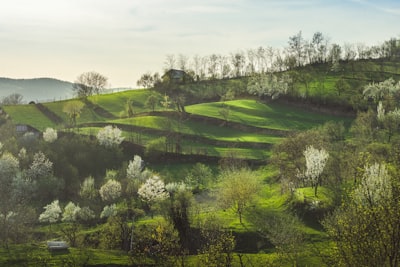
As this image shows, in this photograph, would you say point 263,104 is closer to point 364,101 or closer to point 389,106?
point 364,101

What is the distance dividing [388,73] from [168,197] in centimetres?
14336

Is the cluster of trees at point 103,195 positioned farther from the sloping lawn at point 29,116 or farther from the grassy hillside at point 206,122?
the grassy hillside at point 206,122

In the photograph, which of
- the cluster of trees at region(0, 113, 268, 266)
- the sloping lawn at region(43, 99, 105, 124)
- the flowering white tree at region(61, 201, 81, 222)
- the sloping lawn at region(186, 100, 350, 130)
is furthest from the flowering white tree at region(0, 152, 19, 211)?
the sloping lawn at region(186, 100, 350, 130)

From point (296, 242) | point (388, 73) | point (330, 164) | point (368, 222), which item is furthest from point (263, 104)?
point (368, 222)

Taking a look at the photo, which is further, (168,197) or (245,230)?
(168,197)

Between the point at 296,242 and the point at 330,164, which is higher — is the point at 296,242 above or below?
below

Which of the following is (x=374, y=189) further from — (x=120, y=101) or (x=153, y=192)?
(x=120, y=101)

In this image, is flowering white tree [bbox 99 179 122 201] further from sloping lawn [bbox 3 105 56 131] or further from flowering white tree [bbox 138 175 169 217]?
sloping lawn [bbox 3 105 56 131]

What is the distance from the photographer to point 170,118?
494ft

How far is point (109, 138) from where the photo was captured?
12262 centimetres

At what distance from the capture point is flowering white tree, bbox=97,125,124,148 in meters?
121

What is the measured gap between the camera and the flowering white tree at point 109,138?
121 metres

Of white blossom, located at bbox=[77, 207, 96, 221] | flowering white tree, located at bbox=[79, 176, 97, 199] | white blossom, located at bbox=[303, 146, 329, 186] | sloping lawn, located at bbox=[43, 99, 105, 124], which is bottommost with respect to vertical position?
white blossom, located at bbox=[77, 207, 96, 221]

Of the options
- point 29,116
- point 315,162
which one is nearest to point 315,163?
point 315,162
